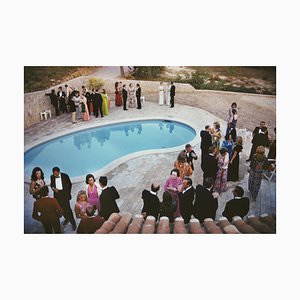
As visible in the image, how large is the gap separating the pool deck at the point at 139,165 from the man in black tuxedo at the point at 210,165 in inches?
6.4

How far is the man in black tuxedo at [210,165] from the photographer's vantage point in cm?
704

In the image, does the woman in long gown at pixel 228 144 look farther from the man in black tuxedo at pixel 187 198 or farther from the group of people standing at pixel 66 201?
the group of people standing at pixel 66 201

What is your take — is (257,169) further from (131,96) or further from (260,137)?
(131,96)

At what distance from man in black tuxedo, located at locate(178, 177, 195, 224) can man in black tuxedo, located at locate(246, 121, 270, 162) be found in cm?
154

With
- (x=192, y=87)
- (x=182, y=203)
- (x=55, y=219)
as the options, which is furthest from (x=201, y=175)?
(x=55, y=219)

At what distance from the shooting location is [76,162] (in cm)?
722

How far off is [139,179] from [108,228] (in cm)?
121

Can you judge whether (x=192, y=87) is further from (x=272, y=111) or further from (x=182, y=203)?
(x=182, y=203)

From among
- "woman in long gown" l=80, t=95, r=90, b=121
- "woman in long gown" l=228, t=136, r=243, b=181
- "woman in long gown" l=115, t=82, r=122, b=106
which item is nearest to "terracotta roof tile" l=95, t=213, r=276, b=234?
"woman in long gown" l=228, t=136, r=243, b=181

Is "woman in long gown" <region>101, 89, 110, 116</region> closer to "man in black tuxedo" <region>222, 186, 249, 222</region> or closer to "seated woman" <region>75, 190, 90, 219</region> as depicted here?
"seated woman" <region>75, 190, 90, 219</region>

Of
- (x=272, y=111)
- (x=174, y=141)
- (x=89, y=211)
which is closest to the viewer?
(x=89, y=211)

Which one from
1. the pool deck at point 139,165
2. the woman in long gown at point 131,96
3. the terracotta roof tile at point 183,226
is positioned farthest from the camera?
the woman in long gown at point 131,96

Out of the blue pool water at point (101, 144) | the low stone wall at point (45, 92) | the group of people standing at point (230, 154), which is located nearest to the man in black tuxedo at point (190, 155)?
the group of people standing at point (230, 154)

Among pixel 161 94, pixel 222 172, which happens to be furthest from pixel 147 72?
pixel 222 172
